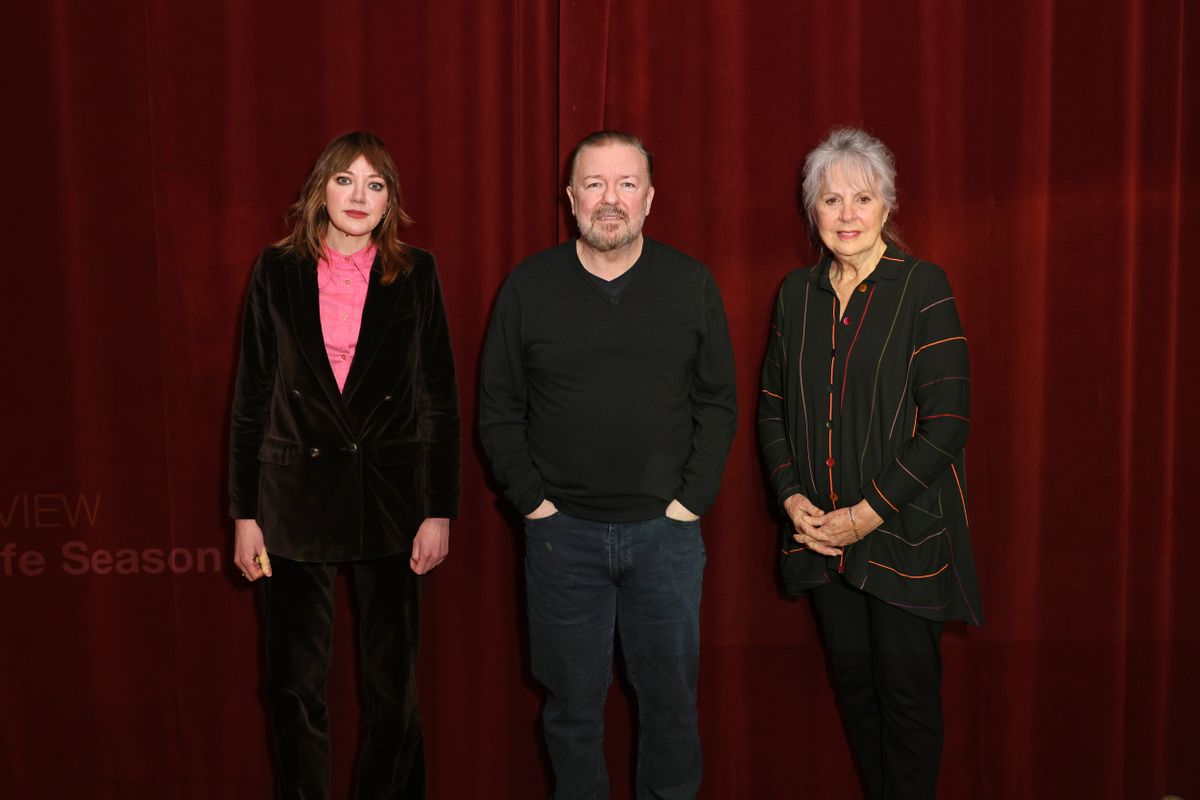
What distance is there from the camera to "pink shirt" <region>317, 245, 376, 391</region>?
206cm

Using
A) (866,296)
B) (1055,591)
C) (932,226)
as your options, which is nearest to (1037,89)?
(932,226)

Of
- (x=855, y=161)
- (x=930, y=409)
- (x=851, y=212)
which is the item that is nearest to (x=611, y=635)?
(x=930, y=409)

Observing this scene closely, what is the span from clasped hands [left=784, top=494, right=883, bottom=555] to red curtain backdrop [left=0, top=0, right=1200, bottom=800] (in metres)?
0.38

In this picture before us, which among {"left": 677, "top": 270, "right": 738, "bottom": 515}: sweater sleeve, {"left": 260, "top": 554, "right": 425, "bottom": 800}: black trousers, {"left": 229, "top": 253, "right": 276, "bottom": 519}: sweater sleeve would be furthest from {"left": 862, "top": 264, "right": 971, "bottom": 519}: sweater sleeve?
{"left": 229, "top": 253, "right": 276, "bottom": 519}: sweater sleeve

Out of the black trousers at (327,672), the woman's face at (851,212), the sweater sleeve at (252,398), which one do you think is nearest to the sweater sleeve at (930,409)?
the woman's face at (851,212)

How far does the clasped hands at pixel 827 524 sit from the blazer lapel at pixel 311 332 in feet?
3.27

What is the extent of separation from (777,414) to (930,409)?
1.21 feet

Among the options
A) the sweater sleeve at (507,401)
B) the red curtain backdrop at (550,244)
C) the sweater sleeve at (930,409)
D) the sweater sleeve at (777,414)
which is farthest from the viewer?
the red curtain backdrop at (550,244)

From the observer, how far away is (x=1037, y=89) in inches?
95.7

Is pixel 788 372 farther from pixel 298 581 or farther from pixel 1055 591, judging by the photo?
pixel 298 581

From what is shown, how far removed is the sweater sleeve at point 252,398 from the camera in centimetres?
205

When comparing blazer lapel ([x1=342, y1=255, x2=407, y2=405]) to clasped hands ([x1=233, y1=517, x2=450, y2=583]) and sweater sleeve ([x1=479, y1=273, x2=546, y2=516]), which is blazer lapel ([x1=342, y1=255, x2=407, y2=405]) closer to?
sweater sleeve ([x1=479, y1=273, x2=546, y2=516])

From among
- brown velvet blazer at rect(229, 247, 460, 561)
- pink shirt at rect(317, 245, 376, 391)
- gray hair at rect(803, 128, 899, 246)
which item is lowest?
brown velvet blazer at rect(229, 247, 460, 561)

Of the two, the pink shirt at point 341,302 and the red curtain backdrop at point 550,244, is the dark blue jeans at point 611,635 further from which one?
the pink shirt at point 341,302
